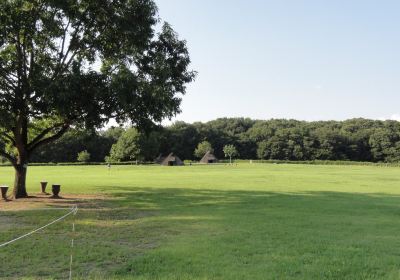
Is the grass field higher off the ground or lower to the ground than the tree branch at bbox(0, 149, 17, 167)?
lower

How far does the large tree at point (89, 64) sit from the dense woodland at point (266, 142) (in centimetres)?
8973

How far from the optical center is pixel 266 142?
144 meters

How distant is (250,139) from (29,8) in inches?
5151

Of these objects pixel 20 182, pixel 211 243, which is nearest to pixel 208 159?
pixel 20 182

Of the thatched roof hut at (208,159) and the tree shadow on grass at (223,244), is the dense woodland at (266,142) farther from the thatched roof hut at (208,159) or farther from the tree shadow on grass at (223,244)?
the tree shadow on grass at (223,244)

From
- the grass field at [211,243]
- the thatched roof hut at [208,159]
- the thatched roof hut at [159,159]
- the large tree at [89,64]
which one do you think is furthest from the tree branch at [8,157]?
the thatched roof hut at [208,159]

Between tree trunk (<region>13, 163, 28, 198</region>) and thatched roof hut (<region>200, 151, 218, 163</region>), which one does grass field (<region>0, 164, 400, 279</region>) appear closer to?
tree trunk (<region>13, 163, 28, 198</region>)

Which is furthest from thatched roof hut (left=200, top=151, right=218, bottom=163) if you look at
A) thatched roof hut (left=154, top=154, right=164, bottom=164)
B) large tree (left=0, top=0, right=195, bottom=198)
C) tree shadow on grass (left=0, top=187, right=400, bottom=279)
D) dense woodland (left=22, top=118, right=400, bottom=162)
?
tree shadow on grass (left=0, top=187, right=400, bottom=279)

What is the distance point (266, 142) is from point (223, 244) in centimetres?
13399

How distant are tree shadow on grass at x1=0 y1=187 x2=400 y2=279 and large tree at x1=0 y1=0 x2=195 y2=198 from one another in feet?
17.1

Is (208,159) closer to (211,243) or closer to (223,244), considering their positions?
(211,243)

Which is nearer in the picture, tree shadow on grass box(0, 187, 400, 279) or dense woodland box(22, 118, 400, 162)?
tree shadow on grass box(0, 187, 400, 279)

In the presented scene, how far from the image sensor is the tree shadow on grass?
9109mm

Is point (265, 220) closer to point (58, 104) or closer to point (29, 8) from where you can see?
point (58, 104)
